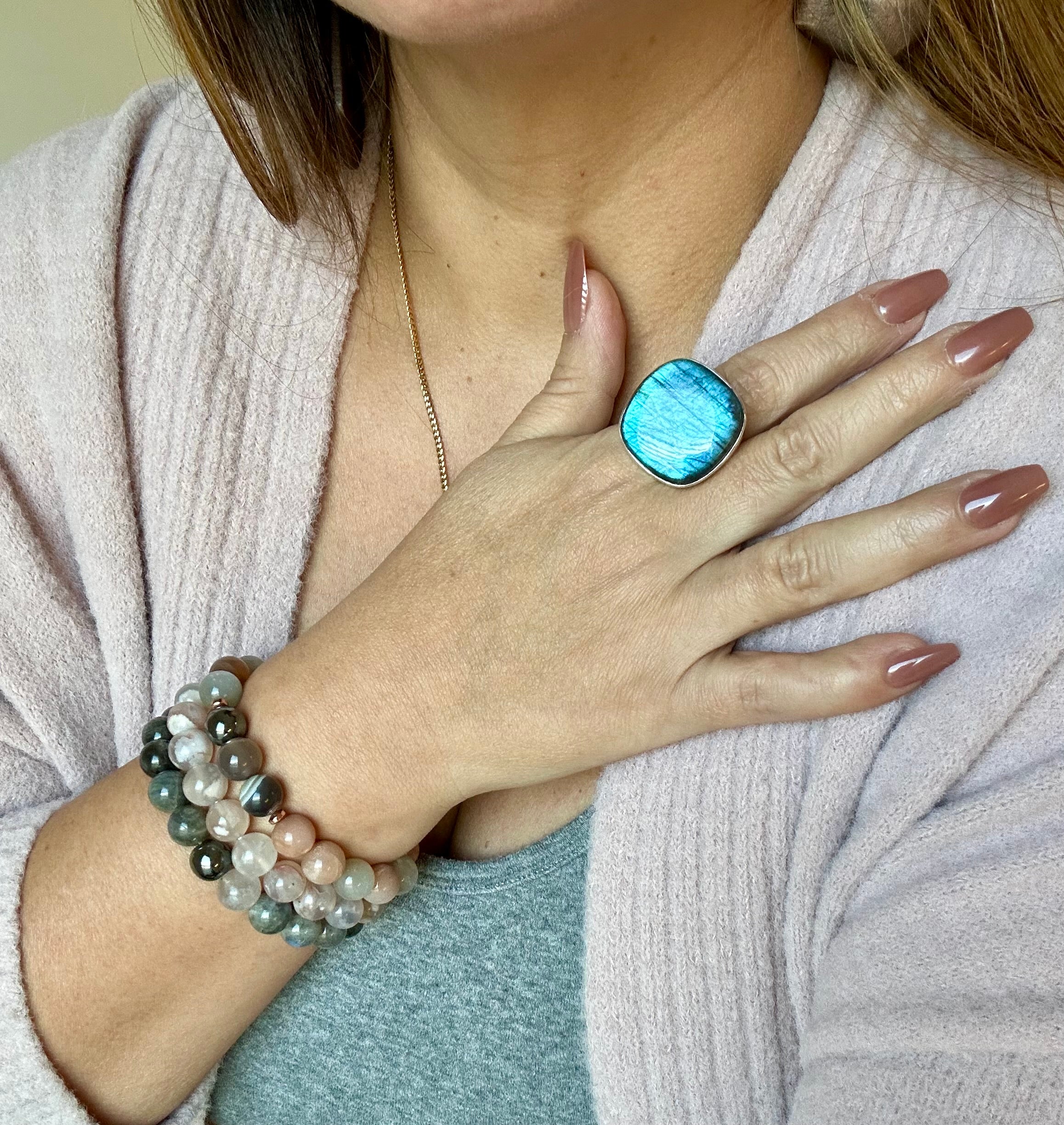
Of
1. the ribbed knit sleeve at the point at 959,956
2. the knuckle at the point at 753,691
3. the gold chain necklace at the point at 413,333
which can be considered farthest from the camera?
the gold chain necklace at the point at 413,333

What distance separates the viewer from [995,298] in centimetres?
74

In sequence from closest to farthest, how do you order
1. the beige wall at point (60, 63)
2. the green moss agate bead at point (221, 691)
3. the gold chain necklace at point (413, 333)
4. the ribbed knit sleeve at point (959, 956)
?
the ribbed knit sleeve at point (959, 956), the green moss agate bead at point (221, 691), the gold chain necklace at point (413, 333), the beige wall at point (60, 63)

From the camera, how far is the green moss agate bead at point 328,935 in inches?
32.3

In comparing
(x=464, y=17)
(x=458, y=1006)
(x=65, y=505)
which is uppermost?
(x=464, y=17)

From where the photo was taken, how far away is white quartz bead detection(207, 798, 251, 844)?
0.79 m

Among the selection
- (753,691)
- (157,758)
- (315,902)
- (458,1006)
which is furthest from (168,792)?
(753,691)

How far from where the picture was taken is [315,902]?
80 cm

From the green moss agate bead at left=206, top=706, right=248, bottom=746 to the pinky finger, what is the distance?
32 centimetres

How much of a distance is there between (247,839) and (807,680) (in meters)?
0.40

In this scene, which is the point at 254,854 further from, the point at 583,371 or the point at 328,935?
the point at 583,371

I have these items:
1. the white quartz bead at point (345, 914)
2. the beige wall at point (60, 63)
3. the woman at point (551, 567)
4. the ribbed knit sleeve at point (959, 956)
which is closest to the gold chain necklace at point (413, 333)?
the woman at point (551, 567)

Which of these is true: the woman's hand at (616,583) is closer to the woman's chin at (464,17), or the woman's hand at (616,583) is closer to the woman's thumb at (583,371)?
the woman's thumb at (583,371)

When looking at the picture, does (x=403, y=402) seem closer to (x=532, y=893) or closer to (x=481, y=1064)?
(x=532, y=893)

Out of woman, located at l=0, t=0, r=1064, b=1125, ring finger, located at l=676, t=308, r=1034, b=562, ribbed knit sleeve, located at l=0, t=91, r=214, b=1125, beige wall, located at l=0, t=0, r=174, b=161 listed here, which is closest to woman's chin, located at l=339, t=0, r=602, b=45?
woman, located at l=0, t=0, r=1064, b=1125
